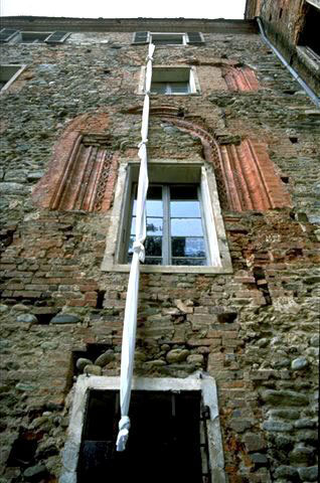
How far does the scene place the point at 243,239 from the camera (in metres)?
4.02

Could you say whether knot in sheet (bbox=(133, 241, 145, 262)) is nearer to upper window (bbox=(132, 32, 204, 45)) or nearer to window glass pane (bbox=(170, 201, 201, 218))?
window glass pane (bbox=(170, 201, 201, 218))

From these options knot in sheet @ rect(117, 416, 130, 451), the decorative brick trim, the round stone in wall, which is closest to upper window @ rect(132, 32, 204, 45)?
the decorative brick trim

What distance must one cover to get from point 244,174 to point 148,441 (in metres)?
3.66

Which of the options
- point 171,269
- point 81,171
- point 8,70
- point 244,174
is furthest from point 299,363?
point 8,70

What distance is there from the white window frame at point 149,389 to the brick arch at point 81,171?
2.22 m

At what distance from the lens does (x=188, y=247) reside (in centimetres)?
421

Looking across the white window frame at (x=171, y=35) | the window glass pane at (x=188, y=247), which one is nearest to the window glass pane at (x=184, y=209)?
the window glass pane at (x=188, y=247)

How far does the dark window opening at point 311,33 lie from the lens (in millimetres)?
7926

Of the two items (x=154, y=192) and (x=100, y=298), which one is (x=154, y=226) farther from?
(x=100, y=298)

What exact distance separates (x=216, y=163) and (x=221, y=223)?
57.1 inches

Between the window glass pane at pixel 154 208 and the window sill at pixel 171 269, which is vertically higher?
the window glass pane at pixel 154 208

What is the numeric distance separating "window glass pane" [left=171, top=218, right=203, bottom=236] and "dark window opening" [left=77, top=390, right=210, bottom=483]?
2111 millimetres

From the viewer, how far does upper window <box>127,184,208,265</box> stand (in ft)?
13.4

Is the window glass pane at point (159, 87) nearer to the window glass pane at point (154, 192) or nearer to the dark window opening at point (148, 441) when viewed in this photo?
the window glass pane at point (154, 192)
